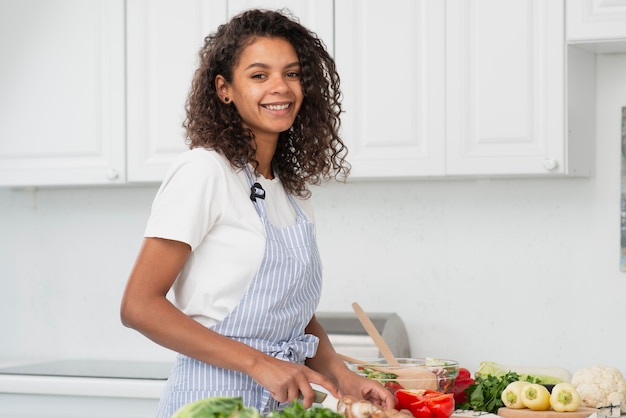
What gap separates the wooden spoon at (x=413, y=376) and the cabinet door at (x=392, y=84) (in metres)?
1.13

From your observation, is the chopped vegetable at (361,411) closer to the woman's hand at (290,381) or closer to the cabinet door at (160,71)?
the woman's hand at (290,381)

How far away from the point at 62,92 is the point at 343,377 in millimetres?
1778

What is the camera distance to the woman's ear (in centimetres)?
174

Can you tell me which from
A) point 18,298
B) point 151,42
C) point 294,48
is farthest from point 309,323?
point 18,298

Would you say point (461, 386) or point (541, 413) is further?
point (461, 386)

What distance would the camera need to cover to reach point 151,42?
2971 mm

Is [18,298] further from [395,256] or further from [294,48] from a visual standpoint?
[294,48]

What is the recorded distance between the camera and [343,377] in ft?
5.52

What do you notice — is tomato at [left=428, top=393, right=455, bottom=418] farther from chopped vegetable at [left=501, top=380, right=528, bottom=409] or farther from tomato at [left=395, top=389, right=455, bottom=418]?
chopped vegetable at [left=501, top=380, right=528, bottom=409]

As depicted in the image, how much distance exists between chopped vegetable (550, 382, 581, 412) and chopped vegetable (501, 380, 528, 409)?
2.5 inches

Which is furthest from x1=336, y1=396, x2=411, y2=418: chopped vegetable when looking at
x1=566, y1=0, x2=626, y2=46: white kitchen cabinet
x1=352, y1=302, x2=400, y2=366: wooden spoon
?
x1=566, y1=0, x2=626, y2=46: white kitchen cabinet

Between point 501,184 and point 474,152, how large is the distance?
36 centimetres

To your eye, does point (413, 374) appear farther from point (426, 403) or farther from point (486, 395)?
point (486, 395)

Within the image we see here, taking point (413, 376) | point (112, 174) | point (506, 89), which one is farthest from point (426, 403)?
point (112, 174)
